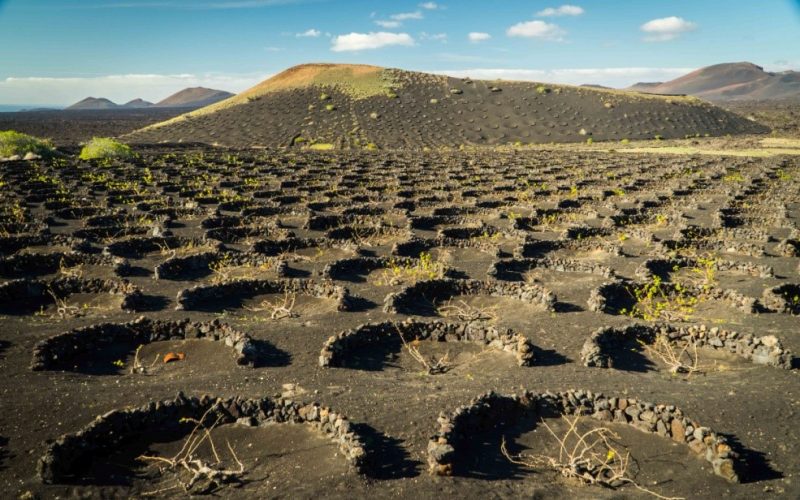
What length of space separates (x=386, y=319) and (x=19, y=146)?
48.9 metres

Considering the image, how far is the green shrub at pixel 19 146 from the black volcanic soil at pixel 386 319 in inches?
747

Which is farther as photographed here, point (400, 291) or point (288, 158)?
point (288, 158)

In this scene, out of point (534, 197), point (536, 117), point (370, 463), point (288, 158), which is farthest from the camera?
Answer: point (536, 117)

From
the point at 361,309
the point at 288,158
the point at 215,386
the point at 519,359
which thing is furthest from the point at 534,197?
the point at 288,158

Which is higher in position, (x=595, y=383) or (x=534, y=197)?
(x=534, y=197)

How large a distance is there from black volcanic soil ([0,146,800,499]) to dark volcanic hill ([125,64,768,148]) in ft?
146

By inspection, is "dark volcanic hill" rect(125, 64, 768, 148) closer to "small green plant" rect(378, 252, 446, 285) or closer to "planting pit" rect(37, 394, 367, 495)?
"small green plant" rect(378, 252, 446, 285)

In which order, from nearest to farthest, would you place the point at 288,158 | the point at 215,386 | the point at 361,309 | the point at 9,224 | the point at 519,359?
the point at 215,386, the point at 519,359, the point at 361,309, the point at 9,224, the point at 288,158

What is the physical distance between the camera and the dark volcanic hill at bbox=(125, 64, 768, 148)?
247 ft

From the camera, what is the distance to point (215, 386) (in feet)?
30.6

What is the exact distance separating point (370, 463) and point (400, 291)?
701 cm

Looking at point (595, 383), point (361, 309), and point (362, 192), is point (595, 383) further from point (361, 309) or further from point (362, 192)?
point (362, 192)

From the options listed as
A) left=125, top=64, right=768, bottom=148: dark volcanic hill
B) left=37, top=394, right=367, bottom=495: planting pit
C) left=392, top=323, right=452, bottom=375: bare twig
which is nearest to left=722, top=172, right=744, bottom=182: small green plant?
left=392, top=323, right=452, bottom=375: bare twig

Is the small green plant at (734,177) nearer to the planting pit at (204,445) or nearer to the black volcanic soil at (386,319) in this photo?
the black volcanic soil at (386,319)
